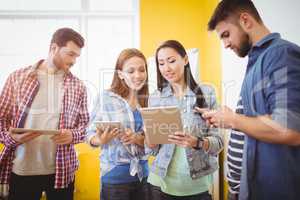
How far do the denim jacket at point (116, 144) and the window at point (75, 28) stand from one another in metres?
0.28

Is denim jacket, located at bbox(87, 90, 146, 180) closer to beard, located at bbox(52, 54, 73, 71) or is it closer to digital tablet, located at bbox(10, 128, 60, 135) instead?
digital tablet, located at bbox(10, 128, 60, 135)

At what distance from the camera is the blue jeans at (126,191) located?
1.67 metres

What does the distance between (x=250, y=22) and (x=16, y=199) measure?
5.60ft

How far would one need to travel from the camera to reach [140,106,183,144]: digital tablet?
1.48 meters

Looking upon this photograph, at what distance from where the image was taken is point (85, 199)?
2.04m

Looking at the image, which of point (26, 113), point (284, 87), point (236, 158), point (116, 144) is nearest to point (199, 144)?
point (236, 158)

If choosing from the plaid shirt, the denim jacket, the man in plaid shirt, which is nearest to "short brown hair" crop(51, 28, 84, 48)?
the man in plaid shirt

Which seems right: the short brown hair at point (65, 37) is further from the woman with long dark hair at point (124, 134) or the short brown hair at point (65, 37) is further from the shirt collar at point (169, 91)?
the shirt collar at point (169, 91)

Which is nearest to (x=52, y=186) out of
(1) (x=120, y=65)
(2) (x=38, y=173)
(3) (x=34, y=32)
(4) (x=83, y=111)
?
(2) (x=38, y=173)

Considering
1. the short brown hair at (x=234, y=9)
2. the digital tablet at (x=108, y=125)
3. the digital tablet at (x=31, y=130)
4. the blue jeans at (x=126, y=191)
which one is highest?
the short brown hair at (x=234, y=9)

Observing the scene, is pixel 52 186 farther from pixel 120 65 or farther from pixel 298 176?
pixel 298 176

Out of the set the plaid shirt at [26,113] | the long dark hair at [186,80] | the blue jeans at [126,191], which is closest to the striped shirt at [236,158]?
the long dark hair at [186,80]

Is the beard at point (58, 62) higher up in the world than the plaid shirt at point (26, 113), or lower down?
higher up

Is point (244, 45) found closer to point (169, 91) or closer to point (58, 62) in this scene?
point (169, 91)
